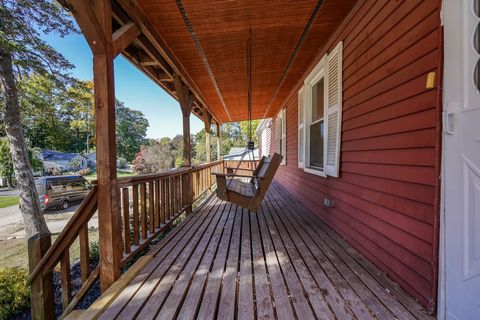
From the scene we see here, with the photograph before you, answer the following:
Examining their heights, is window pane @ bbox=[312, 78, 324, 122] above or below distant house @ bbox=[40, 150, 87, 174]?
above

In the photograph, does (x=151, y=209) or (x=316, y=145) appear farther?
(x=316, y=145)

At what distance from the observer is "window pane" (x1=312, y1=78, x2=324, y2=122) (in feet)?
12.7

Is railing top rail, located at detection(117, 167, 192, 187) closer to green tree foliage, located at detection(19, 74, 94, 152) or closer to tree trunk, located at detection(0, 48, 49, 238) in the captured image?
tree trunk, located at detection(0, 48, 49, 238)

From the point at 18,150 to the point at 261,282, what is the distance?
234 inches

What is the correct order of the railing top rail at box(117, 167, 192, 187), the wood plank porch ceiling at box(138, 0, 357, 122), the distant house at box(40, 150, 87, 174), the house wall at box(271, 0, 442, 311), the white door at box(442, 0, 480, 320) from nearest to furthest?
the white door at box(442, 0, 480, 320) → the house wall at box(271, 0, 442, 311) → the railing top rail at box(117, 167, 192, 187) → the wood plank porch ceiling at box(138, 0, 357, 122) → the distant house at box(40, 150, 87, 174)

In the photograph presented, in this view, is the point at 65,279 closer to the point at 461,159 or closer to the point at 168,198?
the point at 168,198

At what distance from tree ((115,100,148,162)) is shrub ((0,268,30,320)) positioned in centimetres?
3962

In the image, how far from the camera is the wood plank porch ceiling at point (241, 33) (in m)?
2.28


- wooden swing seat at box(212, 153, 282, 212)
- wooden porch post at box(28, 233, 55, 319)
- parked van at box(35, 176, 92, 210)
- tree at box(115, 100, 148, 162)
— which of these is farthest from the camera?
tree at box(115, 100, 148, 162)

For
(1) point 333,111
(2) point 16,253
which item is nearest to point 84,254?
(1) point 333,111

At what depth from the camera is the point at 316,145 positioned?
399 centimetres

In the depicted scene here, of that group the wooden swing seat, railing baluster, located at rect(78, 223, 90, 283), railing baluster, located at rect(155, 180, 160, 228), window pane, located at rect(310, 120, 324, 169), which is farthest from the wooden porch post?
window pane, located at rect(310, 120, 324, 169)

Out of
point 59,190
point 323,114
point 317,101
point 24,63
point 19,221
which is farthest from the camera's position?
point 59,190

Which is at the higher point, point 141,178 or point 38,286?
point 141,178
